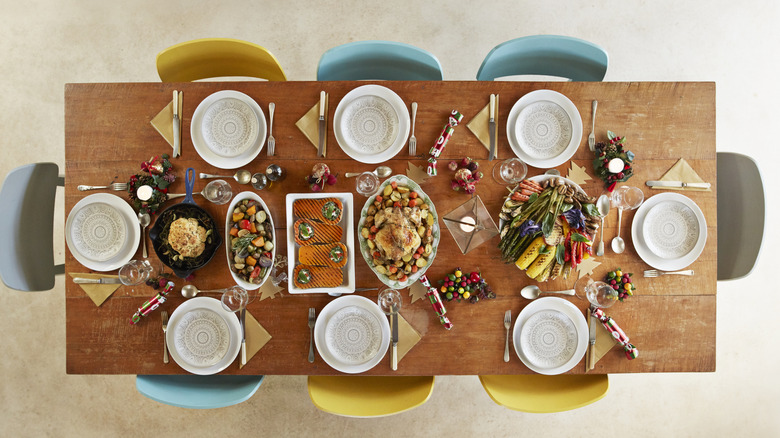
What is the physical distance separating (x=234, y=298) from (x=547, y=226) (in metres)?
1.52

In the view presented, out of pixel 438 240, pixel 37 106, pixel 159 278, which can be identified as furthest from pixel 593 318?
pixel 37 106

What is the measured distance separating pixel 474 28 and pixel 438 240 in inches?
77.8

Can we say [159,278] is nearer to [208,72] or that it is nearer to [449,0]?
[208,72]

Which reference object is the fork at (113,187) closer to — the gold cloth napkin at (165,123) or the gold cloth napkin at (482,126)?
the gold cloth napkin at (165,123)

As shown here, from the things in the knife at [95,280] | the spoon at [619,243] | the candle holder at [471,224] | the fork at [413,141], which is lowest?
the knife at [95,280]

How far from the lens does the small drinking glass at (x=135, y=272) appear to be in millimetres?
2066

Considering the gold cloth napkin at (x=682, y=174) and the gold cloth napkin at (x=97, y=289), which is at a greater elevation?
the gold cloth napkin at (x=682, y=174)

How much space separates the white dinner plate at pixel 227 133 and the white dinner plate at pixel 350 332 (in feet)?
2.87

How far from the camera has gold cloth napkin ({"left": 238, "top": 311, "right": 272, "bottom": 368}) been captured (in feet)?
6.97

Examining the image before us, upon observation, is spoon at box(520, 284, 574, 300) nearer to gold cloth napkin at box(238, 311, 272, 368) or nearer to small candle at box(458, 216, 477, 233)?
small candle at box(458, 216, 477, 233)

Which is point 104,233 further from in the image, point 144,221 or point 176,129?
point 176,129

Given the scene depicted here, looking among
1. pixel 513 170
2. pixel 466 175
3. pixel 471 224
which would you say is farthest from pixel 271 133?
pixel 513 170

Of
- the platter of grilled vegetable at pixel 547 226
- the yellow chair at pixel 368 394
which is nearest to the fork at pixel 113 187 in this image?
the yellow chair at pixel 368 394

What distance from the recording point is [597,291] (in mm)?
2076
